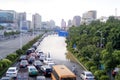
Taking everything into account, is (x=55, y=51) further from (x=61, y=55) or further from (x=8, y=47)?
(x=8, y=47)

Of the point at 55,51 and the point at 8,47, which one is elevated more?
the point at 8,47

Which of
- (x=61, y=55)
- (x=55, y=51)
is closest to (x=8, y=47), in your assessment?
(x=55, y=51)

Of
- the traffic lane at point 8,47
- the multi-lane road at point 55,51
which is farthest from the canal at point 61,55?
the traffic lane at point 8,47

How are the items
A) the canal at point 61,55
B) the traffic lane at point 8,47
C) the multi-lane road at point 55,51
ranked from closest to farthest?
the canal at point 61,55
the multi-lane road at point 55,51
the traffic lane at point 8,47

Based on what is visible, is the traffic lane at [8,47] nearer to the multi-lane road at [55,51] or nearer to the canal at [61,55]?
the multi-lane road at [55,51]

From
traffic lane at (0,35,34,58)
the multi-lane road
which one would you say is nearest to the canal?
the multi-lane road

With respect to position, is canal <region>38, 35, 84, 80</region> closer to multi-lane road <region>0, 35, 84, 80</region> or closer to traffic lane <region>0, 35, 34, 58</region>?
multi-lane road <region>0, 35, 84, 80</region>

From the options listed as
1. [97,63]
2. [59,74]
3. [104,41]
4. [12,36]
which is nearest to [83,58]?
[97,63]

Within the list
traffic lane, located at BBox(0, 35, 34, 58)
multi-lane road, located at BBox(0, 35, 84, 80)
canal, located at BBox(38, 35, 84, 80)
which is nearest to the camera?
canal, located at BBox(38, 35, 84, 80)

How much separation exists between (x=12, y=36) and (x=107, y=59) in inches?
3749

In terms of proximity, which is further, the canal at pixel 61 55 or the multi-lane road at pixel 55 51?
the multi-lane road at pixel 55 51

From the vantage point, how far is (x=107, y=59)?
25172 mm

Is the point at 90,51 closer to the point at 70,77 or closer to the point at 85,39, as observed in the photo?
the point at 85,39

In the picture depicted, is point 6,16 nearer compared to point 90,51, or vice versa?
point 90,51
